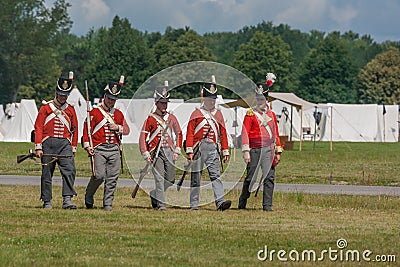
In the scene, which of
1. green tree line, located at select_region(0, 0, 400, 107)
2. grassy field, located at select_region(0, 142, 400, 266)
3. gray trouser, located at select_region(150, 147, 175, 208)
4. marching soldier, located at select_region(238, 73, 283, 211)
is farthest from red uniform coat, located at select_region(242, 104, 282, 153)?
green tree line, located at select_region(0, 0, 400, 107)

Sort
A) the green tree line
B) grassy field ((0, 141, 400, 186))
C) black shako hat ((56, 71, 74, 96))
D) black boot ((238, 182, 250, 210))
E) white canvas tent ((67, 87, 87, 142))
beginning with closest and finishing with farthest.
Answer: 1. black shako hat ((56, 71, 74, 96))
2. black boot ((238, 182, 250, 210))
3. grassy field ((0, 141, 400, 186))
4. white canvas tent ((67, 87, 87, 142))
5. the green tree line

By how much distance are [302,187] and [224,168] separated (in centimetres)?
510

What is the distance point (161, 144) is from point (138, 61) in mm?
87265

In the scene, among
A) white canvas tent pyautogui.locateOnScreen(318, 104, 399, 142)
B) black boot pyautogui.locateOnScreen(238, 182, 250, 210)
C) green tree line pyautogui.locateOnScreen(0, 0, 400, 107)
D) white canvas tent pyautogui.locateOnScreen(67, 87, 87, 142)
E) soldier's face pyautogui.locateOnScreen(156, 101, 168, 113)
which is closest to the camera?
soldier's face pyautogui.locateOnScreen(156, 101, 168, 113)

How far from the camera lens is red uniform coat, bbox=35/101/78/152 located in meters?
15.2

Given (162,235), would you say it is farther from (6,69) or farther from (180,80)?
(6,69)

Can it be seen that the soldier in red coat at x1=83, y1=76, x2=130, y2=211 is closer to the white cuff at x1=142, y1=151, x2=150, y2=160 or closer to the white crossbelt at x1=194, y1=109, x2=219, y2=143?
the white cuff at x1=142, y1=151, x2=150, y2=160

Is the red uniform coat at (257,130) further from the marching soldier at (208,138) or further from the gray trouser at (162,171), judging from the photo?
the gray trouser at (162,171)

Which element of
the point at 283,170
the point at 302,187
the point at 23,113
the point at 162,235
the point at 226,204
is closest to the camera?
the point at 162,235

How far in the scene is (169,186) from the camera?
15797 mm

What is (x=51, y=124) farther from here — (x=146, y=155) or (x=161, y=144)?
(x=161, y=144)

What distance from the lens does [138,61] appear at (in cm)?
10225

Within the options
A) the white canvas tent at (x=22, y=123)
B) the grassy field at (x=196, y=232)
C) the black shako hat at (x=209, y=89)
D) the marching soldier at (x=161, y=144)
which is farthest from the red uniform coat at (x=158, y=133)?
the white canvas tent at (x=22, y=123)

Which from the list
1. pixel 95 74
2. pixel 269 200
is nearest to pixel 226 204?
pixel 269 200
